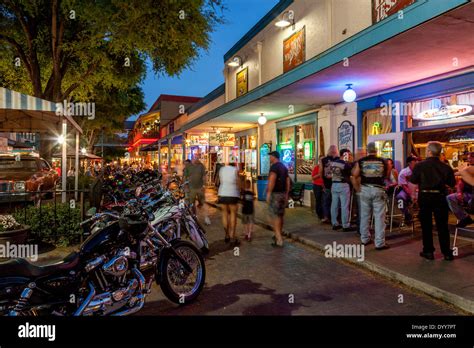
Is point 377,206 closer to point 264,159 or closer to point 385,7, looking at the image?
point 385,7

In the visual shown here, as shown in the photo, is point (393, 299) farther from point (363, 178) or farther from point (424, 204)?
point (363, 178)

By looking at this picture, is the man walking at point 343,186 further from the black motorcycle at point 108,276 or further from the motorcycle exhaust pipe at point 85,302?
the motorcycle exhaust pipe at point 85,302

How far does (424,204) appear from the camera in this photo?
6.09m

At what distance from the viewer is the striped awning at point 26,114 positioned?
22.1 ft

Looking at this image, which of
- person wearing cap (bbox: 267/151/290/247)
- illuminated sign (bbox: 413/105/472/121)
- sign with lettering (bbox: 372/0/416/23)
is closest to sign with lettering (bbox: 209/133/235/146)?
sign with lettering (bbox: 372/0/416/23)

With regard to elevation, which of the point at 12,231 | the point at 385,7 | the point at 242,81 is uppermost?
the point at 242,81

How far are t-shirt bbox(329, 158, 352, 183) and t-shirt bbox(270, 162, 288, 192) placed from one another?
1.63 metres

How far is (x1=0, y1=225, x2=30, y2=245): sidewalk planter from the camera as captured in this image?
640 centimetres

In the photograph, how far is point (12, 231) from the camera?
21.3 ft

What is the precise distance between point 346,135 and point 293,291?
705cm

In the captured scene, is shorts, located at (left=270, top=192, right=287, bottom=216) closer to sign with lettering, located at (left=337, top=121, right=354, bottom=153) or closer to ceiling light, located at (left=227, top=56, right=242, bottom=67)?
sign with lettering, located at (left=337, top=121, right=354, bottom=153)

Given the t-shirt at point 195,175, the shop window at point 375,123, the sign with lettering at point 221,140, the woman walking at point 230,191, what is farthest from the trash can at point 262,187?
the woman walking at point 230,191

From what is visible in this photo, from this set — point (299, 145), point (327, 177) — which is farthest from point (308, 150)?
point (327, 177)

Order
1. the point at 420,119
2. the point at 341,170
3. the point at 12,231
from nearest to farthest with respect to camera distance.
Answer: the point at 12,231 < the point at 341,170 < the point at 420,119
